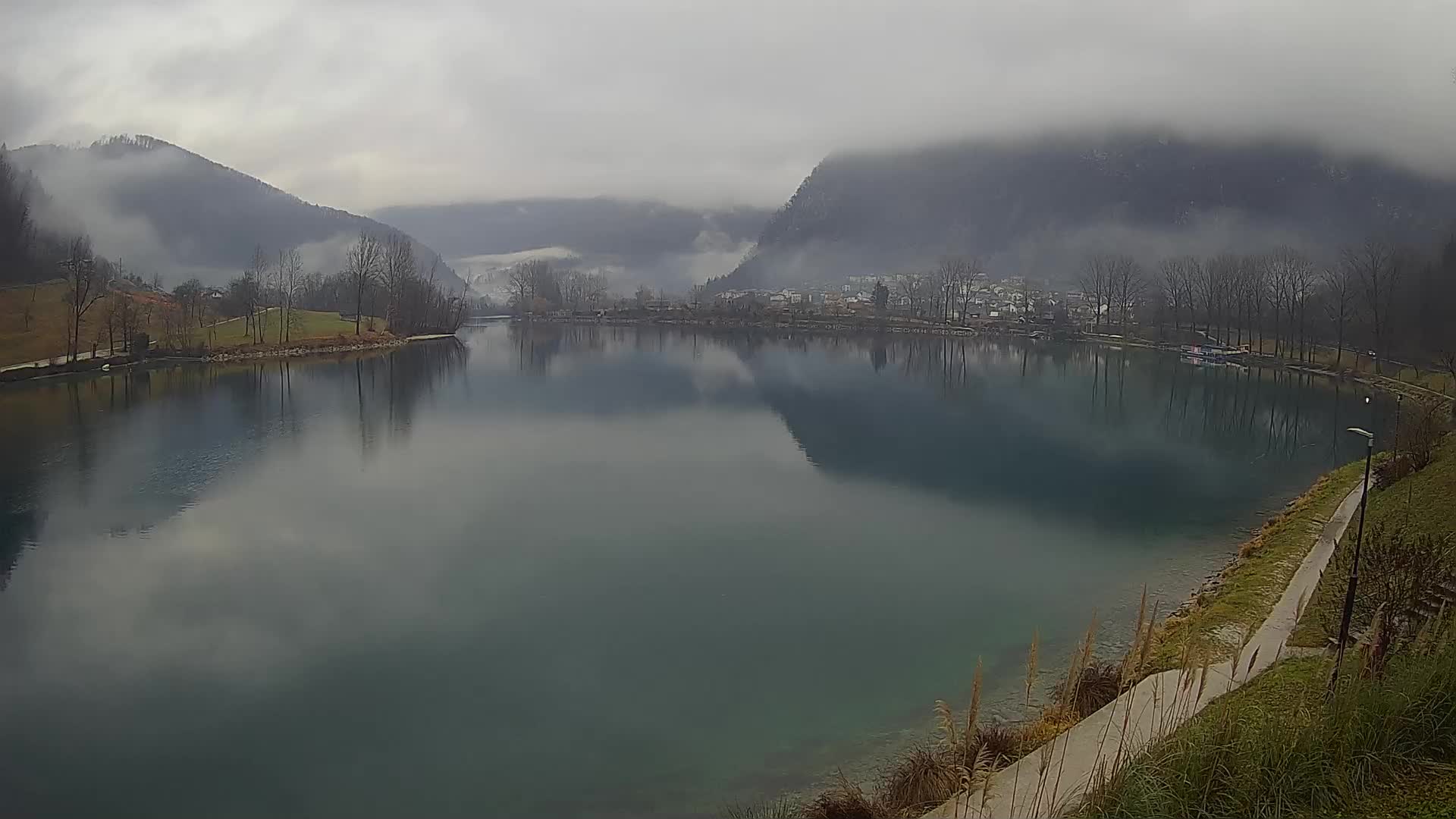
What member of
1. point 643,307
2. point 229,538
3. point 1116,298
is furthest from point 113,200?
point 229,538

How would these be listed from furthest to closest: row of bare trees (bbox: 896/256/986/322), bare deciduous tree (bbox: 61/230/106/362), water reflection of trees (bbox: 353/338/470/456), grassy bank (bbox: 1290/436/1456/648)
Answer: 1. row of bare trees (bbox: 896/256/986/322)
2. bare deciduous tree (bbox: 61/230/106/362)
3. water reflection of trees (bbox: 353/338/470/456)
4. grassy bank (bbox: 1290/436/1456/648)

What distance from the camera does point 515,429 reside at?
25469mm

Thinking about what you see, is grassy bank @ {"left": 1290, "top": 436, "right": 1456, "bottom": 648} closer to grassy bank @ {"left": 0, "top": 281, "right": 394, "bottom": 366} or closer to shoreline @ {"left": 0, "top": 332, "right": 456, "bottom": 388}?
shoreline @ {"left": 0, "top": 332, "right": 456, "bottom": 388}

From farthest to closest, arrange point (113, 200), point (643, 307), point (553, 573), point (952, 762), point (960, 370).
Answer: point (113, 200) < point (643, 307) < point (960, 370) < point (553, 573) < point (952, 762)

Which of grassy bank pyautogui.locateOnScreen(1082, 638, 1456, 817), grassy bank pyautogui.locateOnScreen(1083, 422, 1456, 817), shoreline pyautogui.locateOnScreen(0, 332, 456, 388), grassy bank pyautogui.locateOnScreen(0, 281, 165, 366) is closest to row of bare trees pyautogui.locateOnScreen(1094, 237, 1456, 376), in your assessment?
grassy bank pyautogui.locateOnScreen(1083, 422, 1456, 817)

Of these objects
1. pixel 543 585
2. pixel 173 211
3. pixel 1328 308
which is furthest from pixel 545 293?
pixel 543 585

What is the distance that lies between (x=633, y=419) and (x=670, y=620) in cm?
1708

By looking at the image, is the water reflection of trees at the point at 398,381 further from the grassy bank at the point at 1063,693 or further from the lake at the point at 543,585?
the grassy bank at the point at 1063,693

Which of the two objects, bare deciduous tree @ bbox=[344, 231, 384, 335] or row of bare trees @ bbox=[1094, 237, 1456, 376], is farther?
bare deciduous tree @ bbox=[344, 231, 384, 335]

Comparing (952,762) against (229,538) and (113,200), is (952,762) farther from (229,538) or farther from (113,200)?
(113,200)

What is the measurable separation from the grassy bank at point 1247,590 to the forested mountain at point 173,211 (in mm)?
134221

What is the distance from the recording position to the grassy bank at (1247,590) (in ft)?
28.3

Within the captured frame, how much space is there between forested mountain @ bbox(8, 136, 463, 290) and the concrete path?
447ft

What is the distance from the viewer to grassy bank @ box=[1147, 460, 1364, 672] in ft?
28.3
